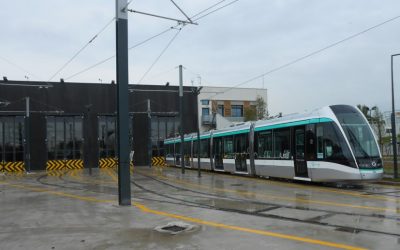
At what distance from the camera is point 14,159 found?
51094mm

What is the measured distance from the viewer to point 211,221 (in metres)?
10.8

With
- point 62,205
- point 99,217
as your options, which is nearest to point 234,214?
point 99,217

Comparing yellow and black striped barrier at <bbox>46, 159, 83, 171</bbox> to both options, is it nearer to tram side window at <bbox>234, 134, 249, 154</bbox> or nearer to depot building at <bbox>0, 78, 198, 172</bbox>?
depot building at <bbox>0, 78, 198, 172</bbox>

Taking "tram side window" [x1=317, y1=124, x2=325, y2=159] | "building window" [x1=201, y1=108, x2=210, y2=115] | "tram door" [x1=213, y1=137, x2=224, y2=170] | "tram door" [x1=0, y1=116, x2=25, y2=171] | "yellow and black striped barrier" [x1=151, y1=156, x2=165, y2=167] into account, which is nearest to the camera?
"tram side window" [x1=317, y1=124, x2=325, y2=159]

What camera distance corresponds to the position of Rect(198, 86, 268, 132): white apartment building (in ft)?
209

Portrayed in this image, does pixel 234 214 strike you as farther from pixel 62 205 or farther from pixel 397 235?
pixel 62 205

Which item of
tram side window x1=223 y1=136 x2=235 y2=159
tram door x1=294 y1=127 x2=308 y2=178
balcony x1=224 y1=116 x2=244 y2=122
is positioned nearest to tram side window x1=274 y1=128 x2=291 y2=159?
tram door x1=294 y1=127 x2=308 y2=178

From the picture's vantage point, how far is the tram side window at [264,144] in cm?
2281

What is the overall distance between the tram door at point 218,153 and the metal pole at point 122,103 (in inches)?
661

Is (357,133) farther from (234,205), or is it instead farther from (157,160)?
(157,160)

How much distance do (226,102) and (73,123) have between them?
73.9 feet

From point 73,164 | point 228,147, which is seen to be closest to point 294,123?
→ point 228,147

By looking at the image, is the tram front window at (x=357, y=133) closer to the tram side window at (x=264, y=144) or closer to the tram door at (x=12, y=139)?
the tram side window at (x=264, y=144)

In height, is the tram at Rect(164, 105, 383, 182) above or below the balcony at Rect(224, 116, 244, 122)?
below
